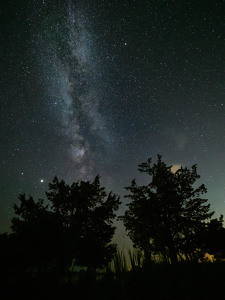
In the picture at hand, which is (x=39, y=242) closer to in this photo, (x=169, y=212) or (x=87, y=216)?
(x=87, y=216)

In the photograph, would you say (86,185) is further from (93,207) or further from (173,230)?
(173,230)

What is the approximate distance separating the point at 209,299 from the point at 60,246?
14763 millimetres

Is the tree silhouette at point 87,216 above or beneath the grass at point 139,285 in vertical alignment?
above

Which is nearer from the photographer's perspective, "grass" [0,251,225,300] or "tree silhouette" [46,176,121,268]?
"grass" [0,251,225,300]

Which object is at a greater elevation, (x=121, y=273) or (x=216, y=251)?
(x=216, y=251)

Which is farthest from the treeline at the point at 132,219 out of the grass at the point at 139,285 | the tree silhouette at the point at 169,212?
the grass at the point at 139,285

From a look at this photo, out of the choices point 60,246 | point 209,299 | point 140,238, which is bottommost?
point 209,299

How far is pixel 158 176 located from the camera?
2209 cm

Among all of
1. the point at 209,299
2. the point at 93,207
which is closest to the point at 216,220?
the point at 93,207

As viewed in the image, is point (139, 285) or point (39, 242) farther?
point (39, 242)

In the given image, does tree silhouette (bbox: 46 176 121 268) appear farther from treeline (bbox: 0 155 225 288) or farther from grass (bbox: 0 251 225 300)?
grass (bbox: 0 251 225 300)

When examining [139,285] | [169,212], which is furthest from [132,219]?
[139,285]

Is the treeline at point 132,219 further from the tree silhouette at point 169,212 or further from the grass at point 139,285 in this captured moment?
the grass at point 139,285

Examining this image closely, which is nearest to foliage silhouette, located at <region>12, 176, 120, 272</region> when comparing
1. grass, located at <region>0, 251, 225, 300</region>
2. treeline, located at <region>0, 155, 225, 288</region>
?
treeline, located at <region>0, 155, 225, 288</region>
